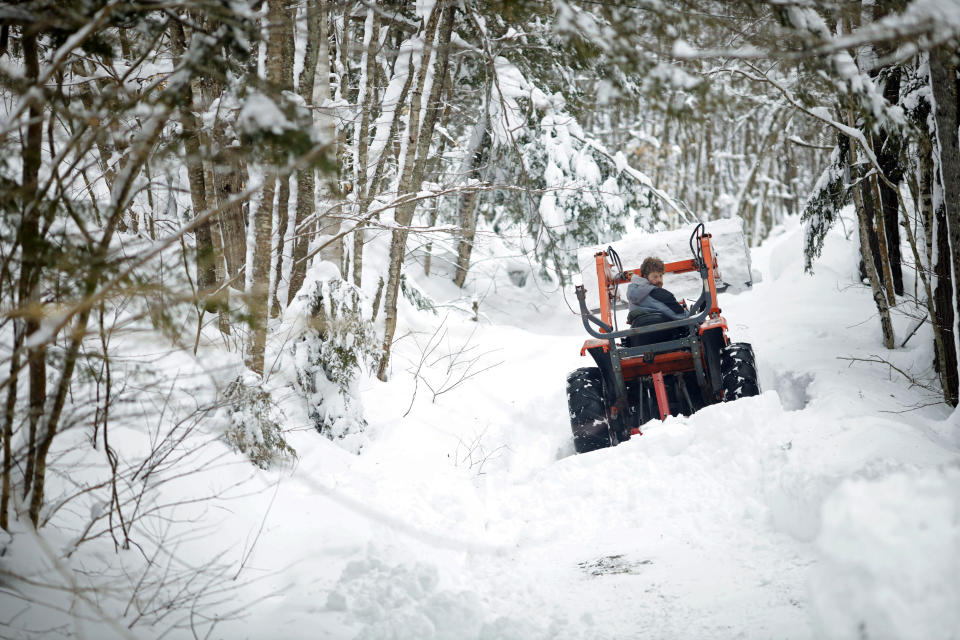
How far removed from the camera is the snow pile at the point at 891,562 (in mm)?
1683

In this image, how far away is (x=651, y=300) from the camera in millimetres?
5715

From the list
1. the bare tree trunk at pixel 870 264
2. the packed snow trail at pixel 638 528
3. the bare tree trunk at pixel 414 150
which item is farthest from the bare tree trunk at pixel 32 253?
the bare tree trunk at pixel 870 264

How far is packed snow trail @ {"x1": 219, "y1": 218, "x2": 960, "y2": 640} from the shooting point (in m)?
1.88

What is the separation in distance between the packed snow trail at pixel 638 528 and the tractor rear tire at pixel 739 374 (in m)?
0.58

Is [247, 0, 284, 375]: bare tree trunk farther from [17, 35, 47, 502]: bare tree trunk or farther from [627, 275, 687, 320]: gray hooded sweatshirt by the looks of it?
[627, 275, 687, 320]: gray hooded sweatshirt

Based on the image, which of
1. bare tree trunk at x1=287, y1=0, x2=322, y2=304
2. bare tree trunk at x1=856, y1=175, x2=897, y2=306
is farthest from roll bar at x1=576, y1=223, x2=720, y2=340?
bare tree trunk at x1=287, y1=0, x2=322, y2=304

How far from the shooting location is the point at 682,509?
3.75 metres

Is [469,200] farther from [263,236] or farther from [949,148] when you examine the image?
[949,148]

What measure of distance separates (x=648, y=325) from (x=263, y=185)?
3.54m

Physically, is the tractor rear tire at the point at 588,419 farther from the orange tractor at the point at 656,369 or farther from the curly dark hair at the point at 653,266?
the curly dark hair at the point at 653,266

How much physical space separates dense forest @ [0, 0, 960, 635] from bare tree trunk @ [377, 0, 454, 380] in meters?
0.03

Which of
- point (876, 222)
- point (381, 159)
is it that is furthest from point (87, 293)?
point (876, 222)

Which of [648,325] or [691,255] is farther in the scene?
[691,255]

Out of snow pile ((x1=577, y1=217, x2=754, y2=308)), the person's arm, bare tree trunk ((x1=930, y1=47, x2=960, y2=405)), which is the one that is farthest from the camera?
snow pile ((x1=577, y1=217, x2=754, y2=308))
